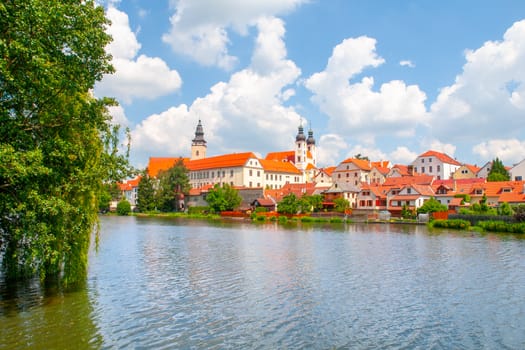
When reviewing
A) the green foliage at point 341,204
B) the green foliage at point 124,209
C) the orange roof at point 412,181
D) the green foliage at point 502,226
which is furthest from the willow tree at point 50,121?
the green foliage at point 124,209

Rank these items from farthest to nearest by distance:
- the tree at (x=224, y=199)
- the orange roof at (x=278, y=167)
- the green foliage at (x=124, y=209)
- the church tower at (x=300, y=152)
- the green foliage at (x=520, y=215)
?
the church tower at (x=300, y=152) < the orange roof at (x=278, y=167) < the green foliage at (x=124, y=209) < the tree at (x=224, y=199) < the green foliage at (x=520, y=215)

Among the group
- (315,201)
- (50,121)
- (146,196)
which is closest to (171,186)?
(146,196)

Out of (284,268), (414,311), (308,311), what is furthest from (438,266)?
(308,311)

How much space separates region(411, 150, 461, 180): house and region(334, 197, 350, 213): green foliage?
36.5m

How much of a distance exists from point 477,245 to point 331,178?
263 ft

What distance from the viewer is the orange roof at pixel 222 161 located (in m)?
126

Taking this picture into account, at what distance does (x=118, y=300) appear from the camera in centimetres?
1641

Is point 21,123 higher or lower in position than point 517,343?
higher

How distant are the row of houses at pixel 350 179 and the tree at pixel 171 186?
4.13 m

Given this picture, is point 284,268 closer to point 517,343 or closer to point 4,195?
point 517,343

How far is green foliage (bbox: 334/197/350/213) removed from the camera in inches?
3253

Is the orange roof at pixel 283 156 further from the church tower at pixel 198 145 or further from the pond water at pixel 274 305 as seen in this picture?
the pond water at pixel 274 305

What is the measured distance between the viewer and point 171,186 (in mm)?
113812

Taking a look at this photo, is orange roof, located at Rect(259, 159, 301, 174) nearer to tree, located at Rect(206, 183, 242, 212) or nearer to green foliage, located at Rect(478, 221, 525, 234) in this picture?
tree, located at Rect(206, 183, 242, 212)
